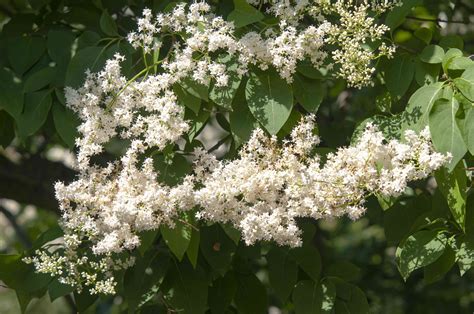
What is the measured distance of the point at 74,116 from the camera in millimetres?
2311

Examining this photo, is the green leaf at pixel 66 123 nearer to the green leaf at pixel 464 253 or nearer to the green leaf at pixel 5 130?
the green leaf at pixel 5 130

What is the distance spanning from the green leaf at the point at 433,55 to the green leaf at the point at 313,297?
2.39 ft

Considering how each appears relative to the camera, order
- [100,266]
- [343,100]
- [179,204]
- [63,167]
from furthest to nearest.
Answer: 1. [343,100]
2. [63,167]
3. [100,266]
4. [179,204]

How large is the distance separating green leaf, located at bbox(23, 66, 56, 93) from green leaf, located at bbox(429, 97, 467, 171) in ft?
3.62

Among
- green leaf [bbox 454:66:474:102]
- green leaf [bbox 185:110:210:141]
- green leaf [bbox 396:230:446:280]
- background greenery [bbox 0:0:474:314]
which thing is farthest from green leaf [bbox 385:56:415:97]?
green leaf [bbox 185:110:210:141]

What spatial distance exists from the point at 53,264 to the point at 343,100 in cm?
206

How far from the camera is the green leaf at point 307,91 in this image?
2145mm

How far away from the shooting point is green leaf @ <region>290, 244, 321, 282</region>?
8.16 feet

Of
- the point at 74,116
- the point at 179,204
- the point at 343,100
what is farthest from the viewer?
the point at 343,100

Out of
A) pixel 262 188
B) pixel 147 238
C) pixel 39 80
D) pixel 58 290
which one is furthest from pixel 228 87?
pixel 58 290

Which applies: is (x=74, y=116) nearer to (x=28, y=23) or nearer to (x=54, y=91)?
(x=54, y=91)

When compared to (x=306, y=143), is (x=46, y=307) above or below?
below

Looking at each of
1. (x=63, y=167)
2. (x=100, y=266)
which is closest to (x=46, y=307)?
(x=63, y=167)

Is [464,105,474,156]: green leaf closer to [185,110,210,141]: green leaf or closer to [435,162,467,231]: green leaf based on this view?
[435,162,467,231]: green leaf
